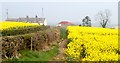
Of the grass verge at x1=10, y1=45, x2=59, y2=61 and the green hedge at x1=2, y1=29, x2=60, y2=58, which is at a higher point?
the green hedge at x1=2, y1=29, x2=60, y2=58

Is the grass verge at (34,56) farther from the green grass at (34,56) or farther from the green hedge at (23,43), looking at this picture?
the green hedge at (23,43)

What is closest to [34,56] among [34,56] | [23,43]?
[34,56]

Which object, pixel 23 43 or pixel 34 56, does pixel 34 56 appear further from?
pixel 23 43

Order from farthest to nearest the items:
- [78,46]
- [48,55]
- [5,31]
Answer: [5,31] → [48,55] → [78,46]

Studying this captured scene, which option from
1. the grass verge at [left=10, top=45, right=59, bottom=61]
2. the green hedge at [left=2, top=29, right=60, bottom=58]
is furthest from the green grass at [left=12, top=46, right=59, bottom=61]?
the green hedge at [left=2, top=29, right=60, bottom=58]

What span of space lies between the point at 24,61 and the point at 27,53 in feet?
5.89

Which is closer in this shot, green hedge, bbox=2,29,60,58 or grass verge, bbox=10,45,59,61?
green hedge, bbox=2,29,60,58

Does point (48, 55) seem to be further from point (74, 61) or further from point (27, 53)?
point (74, 61)

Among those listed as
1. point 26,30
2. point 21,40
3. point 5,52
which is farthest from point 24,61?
point 26,30

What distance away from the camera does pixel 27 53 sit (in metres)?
16.2

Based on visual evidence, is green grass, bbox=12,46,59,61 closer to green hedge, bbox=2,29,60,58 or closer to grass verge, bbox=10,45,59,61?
grass verge, bbox=10,45,59,61

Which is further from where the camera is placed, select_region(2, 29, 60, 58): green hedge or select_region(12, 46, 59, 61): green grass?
select_region(12, 46, 59, 61): green grass

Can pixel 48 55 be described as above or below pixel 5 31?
below

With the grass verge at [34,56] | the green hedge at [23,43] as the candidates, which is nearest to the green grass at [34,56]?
the grass verge at [34,56]
